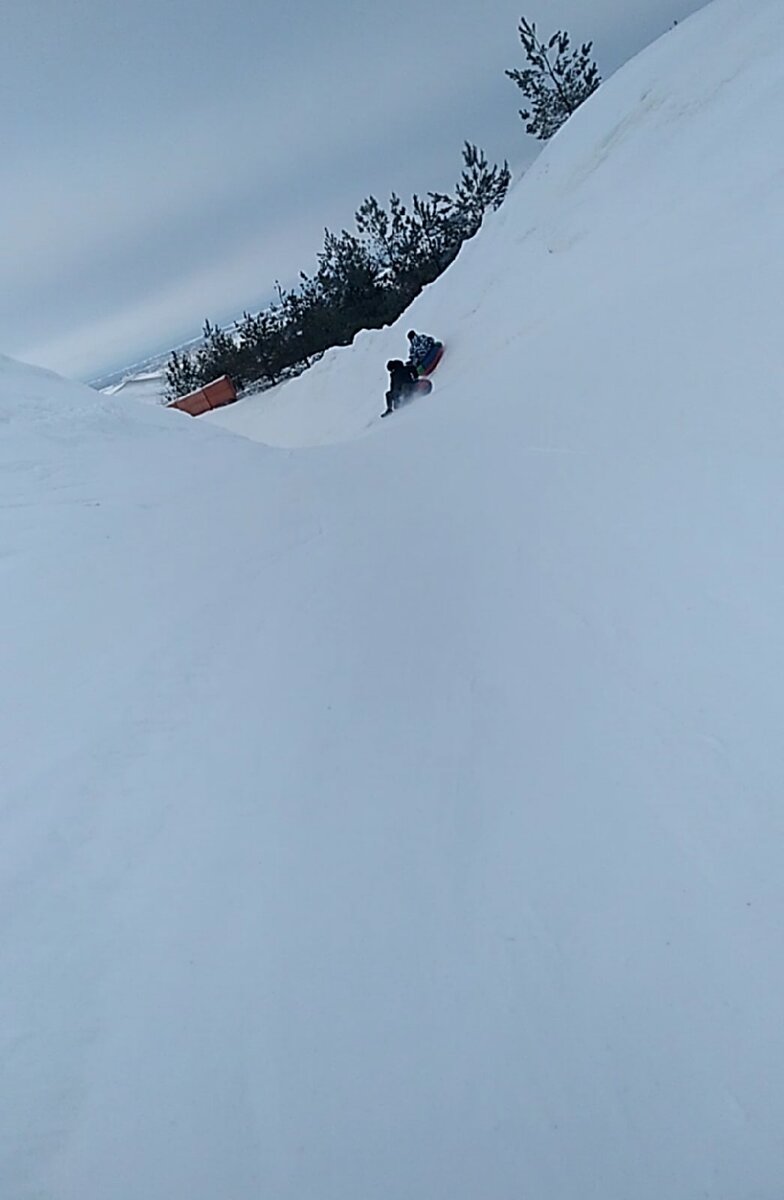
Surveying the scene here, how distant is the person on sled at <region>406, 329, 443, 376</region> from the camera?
9883 millimetres

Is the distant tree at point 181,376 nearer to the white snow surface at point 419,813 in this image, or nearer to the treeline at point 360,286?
the treeline at point 360,286

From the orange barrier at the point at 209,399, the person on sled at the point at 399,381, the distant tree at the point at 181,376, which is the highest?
the distant tree at the point at 181,376

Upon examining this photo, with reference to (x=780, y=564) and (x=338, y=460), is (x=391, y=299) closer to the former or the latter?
(x=338, y=460)

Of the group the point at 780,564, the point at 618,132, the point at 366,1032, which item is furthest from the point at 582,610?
the point at 618,132

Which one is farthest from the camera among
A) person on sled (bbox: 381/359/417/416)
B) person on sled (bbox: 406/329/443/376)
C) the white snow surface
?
person on sled (bbox: 406/329/443/376)

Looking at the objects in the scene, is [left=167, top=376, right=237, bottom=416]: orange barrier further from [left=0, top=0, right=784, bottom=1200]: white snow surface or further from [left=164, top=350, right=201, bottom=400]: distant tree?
[left=0, top=0, right=784, bottom=1200]: white snow surface

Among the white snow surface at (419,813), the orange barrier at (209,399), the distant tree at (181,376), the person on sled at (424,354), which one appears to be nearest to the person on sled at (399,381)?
the person on sled at (424,354)

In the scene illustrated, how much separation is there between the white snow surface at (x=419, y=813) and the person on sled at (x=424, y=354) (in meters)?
6.07

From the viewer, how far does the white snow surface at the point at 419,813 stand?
1.26m

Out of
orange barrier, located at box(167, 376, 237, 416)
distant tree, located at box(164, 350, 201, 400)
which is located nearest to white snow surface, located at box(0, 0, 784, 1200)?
orange barrier, located at box(167, 376, 237, 416)

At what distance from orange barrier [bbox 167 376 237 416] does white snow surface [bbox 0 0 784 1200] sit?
16674mm

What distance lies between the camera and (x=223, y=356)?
936 inches

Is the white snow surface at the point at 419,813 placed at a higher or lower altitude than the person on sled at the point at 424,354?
lower

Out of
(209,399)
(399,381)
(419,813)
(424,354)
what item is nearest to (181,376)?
(209,399)
